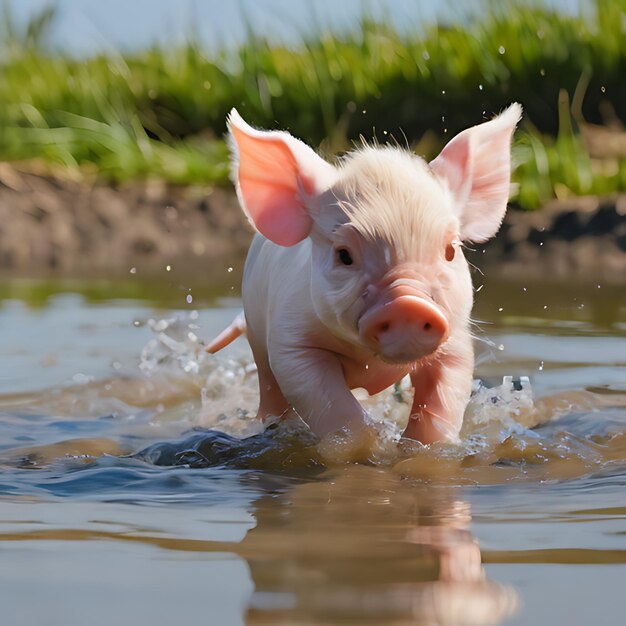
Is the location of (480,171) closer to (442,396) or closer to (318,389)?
(442,396)

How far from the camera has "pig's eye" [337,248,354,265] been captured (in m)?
3.15

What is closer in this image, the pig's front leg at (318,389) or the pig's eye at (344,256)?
the pig's eye at (344,256)

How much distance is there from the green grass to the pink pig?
499 centimetres

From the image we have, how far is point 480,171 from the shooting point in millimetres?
3562

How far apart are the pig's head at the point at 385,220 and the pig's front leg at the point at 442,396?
0.07 m

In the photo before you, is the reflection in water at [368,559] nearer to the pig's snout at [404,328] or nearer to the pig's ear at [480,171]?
the pig's snout at [404,328]

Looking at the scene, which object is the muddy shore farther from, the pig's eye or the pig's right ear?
the pig's eye

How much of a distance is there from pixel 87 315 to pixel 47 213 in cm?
301

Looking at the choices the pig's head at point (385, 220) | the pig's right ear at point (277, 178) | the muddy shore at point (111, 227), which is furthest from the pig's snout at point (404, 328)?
the muddy shore at point (111, 227)

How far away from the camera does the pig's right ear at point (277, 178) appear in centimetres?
338

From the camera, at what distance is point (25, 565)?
2268 mm

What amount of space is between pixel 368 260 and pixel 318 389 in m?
0.42

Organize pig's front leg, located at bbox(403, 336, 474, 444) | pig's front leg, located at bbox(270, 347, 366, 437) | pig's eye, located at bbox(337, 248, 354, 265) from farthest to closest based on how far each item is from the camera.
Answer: pig's front leg, located at bbox(403, 336, 474, 444) → pig's front leg, located at bbox(270, 347, 366, 437) → pig's eye, located at bbox(337, 248, 354, 265)

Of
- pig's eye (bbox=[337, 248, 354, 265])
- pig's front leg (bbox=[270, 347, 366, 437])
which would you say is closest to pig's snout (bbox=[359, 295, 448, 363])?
pig's eye (bbox=[337, 248, 354, 265])
